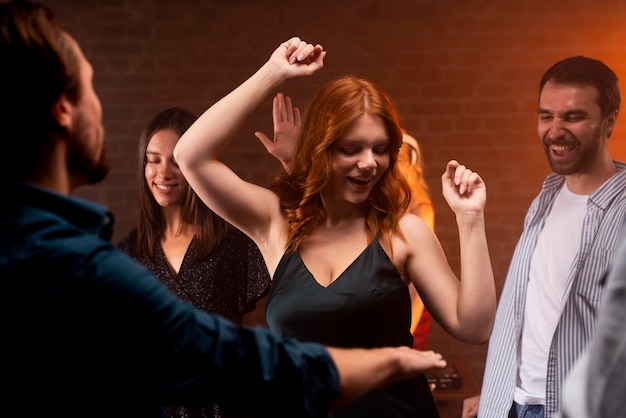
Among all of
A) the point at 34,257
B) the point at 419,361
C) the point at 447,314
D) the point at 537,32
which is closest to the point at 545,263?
the point at 447,314

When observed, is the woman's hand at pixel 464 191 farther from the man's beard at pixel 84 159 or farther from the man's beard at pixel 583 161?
the man's beard at pixel 84 159

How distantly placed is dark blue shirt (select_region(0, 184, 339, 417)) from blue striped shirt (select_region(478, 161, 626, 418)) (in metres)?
1.30

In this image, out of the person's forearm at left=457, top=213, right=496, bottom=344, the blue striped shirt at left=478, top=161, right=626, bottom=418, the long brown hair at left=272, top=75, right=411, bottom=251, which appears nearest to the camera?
the person's forearm at left=457, top=213, right=496, bottom=344

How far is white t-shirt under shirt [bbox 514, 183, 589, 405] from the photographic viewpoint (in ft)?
8.02

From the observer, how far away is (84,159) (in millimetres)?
1262

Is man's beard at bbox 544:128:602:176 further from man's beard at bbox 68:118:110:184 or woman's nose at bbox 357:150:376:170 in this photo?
man's beard at bbox 68:118:110:184

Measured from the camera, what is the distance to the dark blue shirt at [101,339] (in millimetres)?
1105

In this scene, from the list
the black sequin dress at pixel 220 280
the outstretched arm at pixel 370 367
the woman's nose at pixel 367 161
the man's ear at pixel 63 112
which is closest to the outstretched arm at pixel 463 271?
the woman's nose at pixel 367 161

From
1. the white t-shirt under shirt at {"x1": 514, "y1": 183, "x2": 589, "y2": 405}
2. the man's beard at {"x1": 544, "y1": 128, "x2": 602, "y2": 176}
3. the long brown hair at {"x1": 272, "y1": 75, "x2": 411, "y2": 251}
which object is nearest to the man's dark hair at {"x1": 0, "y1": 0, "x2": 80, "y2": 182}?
A: the long brown hair at {"x1": 272, "y1": 75, "x2": 411, "y2": 251}

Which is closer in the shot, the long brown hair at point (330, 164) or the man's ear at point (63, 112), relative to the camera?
the man's ear at point (63, 112)

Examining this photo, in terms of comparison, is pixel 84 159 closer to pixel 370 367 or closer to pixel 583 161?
pixel 370 367

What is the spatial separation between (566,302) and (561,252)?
20 cm

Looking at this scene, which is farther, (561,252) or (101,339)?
(561,252)

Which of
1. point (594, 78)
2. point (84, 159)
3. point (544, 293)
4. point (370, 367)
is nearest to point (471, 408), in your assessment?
point (544, 293)
